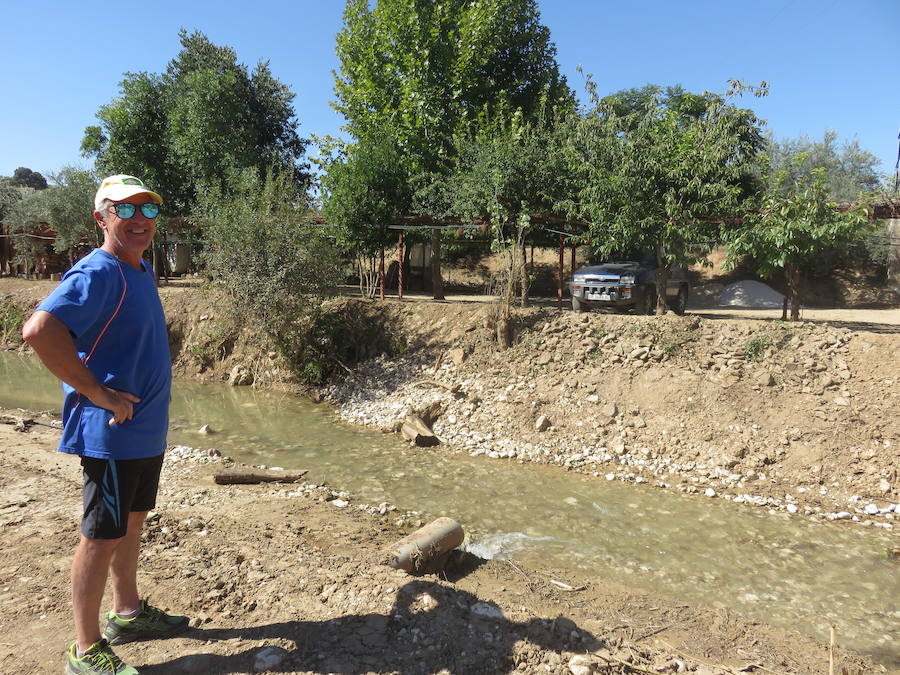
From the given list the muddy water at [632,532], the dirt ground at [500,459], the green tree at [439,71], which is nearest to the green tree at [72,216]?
the dirt ground at [500,459]

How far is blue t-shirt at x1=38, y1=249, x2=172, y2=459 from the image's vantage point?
Result: 99.3 inches

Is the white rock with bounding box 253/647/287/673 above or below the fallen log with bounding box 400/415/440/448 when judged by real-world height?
above

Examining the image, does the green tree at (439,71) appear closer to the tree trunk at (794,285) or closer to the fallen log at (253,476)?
the tree trunk at (794,285)

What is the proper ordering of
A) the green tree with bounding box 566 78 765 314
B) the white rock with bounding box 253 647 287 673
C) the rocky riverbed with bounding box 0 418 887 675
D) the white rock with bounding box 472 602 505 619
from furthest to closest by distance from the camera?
1. the green tree with bounding box 566 78 765 314
2. the white rock with bounding box 472 602 505 619
3. the rocky riverbed with bounding box 0 418 887 675
4. the white rock with bounding box 253 647 287 673

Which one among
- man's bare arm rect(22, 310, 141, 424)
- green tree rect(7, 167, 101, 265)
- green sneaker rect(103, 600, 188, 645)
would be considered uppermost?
green tree rect(7, 167, 101, 265)

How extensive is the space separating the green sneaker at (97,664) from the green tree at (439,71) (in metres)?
13.0

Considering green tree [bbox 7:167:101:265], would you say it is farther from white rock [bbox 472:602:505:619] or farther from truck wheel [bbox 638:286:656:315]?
white rock [bbox 472:602:505:619]

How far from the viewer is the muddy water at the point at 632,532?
15.9 ft

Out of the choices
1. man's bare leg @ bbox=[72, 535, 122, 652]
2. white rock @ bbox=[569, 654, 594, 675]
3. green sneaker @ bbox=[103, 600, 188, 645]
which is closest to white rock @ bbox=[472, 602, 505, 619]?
white rock @ bbox=[569, 654, 594, 675]

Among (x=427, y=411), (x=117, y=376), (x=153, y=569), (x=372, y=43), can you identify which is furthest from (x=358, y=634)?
(x=372, y=43)

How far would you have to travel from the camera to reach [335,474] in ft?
25.3

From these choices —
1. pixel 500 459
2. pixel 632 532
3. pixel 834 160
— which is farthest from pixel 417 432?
pixel 834 160

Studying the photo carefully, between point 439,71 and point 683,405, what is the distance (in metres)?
12.7

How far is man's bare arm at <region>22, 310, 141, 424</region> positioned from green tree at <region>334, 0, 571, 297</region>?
41.8 feet
